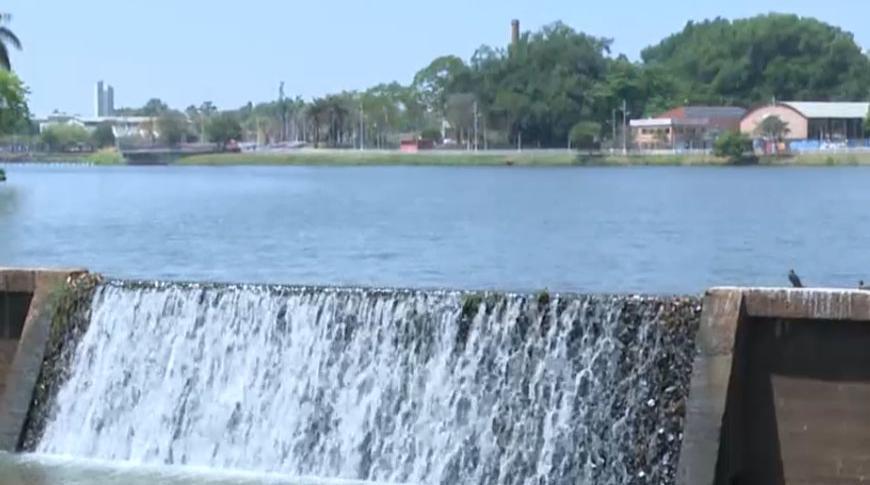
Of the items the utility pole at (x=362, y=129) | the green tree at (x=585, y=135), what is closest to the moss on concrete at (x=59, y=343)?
the green tree at (x=585, y=135)

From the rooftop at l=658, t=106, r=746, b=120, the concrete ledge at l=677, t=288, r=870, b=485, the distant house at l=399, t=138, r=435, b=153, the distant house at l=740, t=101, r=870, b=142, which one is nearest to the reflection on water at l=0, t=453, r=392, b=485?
the concrete ledge at l=677, t=288, r=870, b=485

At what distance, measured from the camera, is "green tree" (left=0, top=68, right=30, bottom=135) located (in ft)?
298

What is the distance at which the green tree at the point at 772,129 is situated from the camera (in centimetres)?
15975

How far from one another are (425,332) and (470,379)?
2.47 feet

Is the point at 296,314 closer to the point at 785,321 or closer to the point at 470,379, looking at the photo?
the point at 470,379

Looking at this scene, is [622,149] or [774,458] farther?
[622,149]

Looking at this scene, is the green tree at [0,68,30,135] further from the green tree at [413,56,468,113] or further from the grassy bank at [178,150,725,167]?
the green tree at [413,56,468,113]

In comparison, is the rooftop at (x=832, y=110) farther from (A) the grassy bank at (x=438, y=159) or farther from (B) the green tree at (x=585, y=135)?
(B) the green tree at (x=585, y=135)

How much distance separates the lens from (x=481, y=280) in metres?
33.6

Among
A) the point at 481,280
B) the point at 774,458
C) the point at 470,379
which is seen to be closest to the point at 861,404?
the point at 774,458

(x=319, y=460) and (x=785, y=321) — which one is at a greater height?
(x=785, y=321)

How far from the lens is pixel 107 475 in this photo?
18062 mm

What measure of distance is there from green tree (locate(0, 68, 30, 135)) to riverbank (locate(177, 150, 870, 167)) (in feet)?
230

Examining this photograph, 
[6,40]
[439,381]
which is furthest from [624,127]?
[439,381]
